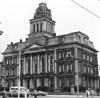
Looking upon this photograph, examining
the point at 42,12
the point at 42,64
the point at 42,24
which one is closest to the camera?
the point at 42,64

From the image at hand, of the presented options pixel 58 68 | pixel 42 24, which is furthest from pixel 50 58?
pixel 42 24

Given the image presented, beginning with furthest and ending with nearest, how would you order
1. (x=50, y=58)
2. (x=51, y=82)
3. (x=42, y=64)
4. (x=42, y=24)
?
(x=42, y=24)
(x=42, y=64)
(x=50, y=58)
(x=51, y=82)

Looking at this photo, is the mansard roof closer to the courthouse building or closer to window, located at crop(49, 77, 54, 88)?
the courthouse building

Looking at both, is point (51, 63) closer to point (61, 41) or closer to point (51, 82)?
point (51, 82)

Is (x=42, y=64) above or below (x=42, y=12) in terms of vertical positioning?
below

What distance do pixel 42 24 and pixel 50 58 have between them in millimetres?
13581

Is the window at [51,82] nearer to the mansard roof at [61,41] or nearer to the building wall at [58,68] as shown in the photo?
the building wall at [58,68]

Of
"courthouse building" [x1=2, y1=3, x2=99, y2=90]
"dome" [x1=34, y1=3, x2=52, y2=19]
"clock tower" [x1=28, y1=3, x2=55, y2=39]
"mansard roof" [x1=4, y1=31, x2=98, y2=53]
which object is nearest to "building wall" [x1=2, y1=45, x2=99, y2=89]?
"courthouse building" [x1=2, y1=3, x2=99, y2=90]

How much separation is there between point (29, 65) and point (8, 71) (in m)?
10.3

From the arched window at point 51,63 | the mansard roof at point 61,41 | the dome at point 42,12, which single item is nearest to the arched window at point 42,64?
the arched window at point 51,63

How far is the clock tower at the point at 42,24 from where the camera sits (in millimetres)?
86125

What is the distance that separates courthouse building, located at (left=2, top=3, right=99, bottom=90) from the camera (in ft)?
245

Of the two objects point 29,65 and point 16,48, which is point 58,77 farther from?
point 16,48

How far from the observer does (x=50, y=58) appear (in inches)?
3118
